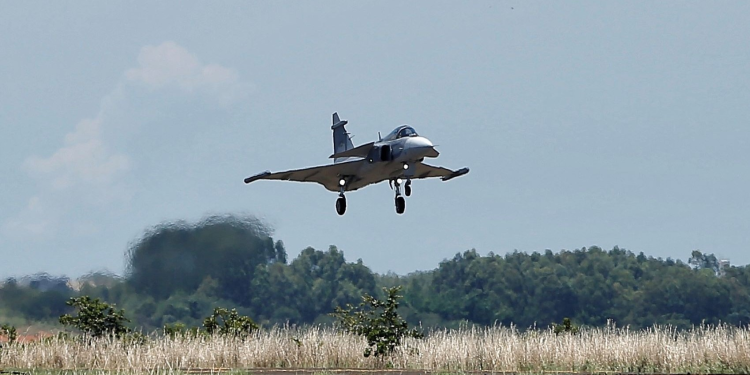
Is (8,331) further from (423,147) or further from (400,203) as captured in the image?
(423,147)

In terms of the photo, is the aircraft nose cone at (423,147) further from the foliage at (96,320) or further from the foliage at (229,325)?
the foliage at (96,320)

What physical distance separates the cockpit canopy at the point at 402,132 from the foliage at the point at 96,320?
35.2ft

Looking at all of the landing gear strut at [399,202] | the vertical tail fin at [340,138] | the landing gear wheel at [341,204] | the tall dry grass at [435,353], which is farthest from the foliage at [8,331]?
the landing gear strut at [399,202]

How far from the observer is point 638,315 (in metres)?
57.7

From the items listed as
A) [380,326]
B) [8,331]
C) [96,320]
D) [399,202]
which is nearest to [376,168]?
[399,202]

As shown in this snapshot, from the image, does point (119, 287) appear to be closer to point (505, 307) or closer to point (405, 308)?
point (405, 308)

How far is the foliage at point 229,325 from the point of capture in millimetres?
32719

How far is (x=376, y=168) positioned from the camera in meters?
31.7

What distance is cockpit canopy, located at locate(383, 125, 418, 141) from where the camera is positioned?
31.0m

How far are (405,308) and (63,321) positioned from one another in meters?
20.3

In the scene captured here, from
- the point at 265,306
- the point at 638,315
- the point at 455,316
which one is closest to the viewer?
the point at 265,306

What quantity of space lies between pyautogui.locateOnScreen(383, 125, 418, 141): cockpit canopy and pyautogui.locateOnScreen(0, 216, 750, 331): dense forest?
1395 cm

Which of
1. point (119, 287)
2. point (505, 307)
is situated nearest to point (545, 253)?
point (505, 307)

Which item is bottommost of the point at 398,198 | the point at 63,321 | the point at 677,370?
the point at 677,370
